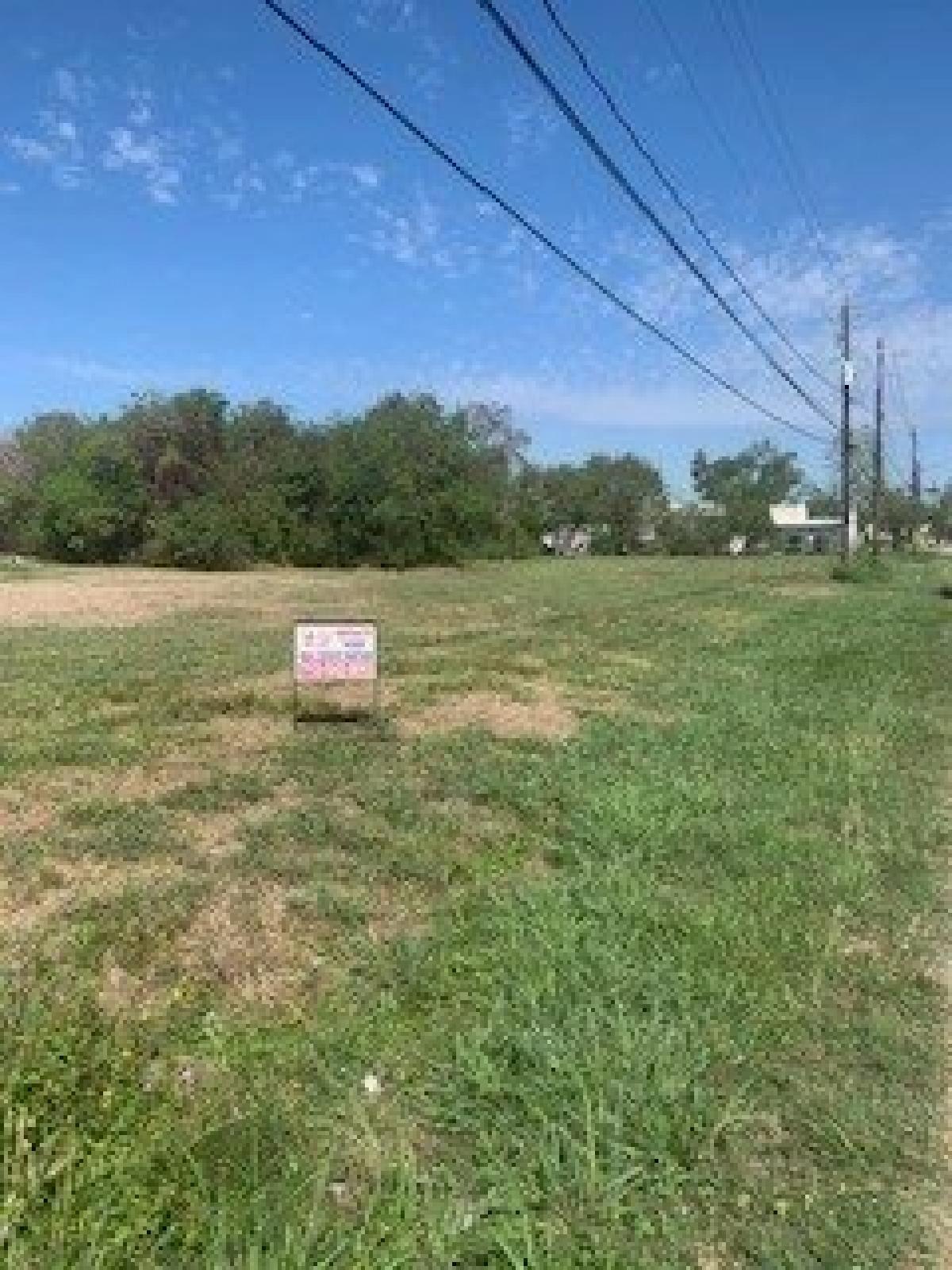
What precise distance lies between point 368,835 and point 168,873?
121 cm

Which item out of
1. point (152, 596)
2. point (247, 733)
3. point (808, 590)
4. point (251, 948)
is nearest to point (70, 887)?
point (251, 948)

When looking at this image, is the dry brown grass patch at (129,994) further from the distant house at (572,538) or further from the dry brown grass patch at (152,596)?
the distant house at (572,538)

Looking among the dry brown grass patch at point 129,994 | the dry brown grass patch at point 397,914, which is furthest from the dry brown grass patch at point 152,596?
the dry brown grass patch at point 129,994

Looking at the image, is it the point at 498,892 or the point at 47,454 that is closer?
the point at 498,892

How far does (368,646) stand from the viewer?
9766 mm

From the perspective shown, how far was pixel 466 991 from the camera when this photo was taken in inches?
198

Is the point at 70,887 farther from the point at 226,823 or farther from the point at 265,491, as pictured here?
the point at 265,491

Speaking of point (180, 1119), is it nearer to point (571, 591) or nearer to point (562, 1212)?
point (562, 1212)

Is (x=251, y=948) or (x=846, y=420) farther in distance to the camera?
(x=846, y=420)

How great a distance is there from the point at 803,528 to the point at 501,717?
442 feet

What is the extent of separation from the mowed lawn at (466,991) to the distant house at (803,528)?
113627 millimetres

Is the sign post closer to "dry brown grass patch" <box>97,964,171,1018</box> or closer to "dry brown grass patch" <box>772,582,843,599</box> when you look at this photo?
"dry brown grass patch" <box>97,964,171,1018</box>

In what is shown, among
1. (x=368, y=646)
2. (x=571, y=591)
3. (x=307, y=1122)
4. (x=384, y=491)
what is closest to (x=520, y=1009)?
(x=307, y=1122)

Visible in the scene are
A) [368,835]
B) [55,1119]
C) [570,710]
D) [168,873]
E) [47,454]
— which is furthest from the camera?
[47,454]
